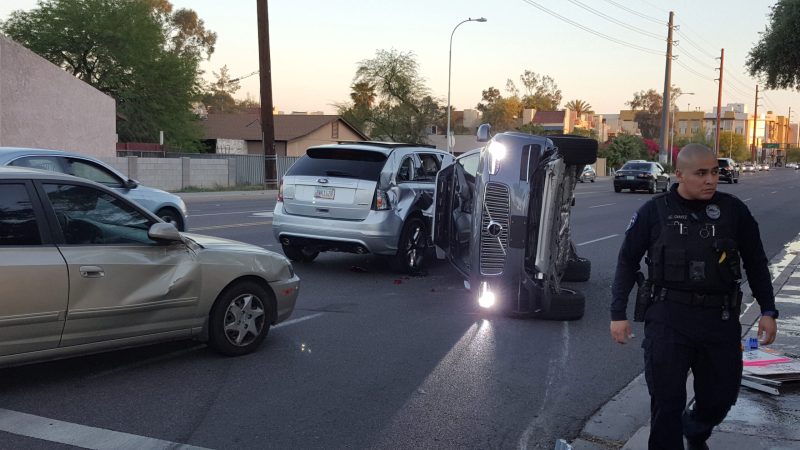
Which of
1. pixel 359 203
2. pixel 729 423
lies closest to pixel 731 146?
pixel 359 203

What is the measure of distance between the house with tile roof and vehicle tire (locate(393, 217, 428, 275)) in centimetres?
4668

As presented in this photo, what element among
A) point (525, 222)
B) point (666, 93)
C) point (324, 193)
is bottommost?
point (525, 222)

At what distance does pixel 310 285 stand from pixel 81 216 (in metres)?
4.50

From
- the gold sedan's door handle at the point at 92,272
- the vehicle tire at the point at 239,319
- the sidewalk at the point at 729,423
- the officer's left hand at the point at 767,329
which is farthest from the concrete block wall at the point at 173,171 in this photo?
the officer's left hand at the point at 767,329

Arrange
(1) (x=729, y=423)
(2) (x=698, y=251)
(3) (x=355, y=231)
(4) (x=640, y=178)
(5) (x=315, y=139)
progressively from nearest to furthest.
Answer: (2) (x=698, y=251) < (1) (x=729, y=423) < (3) (x=355, y=231) < (4) (x=640, y=178) < (5) (x=315, y=139)

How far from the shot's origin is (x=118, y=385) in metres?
5.54

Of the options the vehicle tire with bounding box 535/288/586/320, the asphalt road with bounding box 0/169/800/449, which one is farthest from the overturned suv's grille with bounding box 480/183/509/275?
the vehicle tire with bounding box 535/288/586/320

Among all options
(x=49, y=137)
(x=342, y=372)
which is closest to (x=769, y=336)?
(x=342, y=372)

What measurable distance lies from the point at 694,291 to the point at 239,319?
3837 mm

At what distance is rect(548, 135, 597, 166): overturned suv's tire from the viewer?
7.82m

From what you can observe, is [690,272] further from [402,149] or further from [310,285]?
[402,149]

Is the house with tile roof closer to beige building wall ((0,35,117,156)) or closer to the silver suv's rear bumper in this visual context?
beige building wall ((0,35,117,156))

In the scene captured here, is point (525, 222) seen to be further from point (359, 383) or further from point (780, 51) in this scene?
point (780, 51)

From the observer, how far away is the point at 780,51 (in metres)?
25.0
